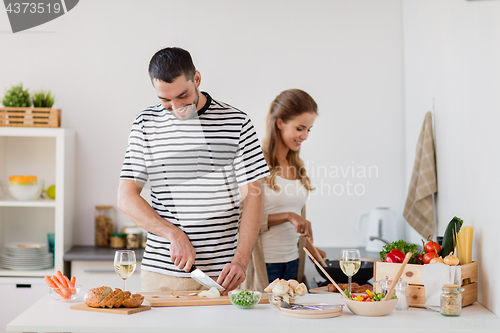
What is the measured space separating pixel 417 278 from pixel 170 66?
3.46 feet

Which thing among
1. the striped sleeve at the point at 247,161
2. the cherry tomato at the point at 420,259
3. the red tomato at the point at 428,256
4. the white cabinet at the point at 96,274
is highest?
the striped sleeve at the point at 247,161

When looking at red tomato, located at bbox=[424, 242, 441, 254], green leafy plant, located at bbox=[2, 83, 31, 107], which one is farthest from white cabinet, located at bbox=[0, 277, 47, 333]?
red tomato, located at bbox=[424, 242, 441, 254]

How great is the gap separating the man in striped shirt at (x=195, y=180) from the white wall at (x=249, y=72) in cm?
145

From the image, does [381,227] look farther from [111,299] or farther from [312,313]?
[111,299]

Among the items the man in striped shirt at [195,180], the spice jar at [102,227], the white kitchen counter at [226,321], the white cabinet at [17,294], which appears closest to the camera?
the white kitchen counter at [226,321]

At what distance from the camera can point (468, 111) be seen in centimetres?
180

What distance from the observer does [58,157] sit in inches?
119

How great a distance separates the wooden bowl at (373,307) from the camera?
56.1 inches

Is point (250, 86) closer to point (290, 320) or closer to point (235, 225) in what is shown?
point (235, 225)

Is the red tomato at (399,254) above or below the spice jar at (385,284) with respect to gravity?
above

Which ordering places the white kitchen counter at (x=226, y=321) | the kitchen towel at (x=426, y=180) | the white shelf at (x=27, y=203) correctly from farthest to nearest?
the white shelf at (x=27, y=203)
the kitchen towel at (x=426, y=180)
the white kitchen counter at (x=226, y=321)

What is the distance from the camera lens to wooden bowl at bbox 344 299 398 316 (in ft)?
4.67

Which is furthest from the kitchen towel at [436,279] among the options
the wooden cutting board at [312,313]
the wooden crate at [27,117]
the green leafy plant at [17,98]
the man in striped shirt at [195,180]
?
the green leafy plant at [17,98]

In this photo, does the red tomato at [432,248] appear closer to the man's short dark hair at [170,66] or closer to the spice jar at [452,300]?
the spice jar at [452,300]
